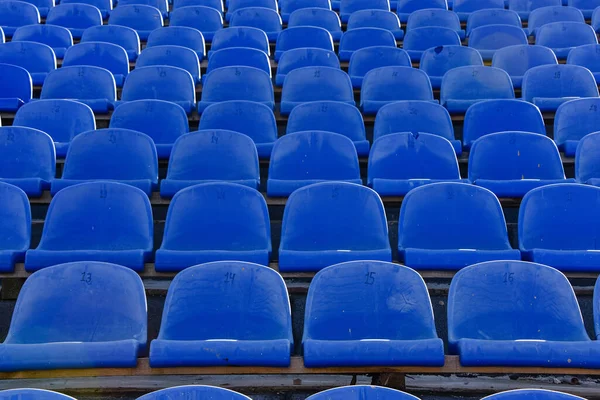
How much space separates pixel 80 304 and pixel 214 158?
755 mm

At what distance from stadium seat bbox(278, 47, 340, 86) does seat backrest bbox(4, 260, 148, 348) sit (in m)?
1.58

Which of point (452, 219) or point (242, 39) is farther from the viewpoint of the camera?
point (242, 39)

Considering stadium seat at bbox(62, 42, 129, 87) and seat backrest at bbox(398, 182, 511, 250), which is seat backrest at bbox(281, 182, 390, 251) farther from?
stadium seat at bbox(62, 42, 129, 87)

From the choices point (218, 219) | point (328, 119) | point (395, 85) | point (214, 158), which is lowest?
point (218, 219)

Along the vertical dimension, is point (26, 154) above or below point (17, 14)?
below

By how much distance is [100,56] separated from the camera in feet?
9.53

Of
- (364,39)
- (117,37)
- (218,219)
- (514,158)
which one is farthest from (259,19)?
(218,219)

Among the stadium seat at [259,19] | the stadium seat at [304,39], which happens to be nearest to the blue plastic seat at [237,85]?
the stadium seat at [304,39]

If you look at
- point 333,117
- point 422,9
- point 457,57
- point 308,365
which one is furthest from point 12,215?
point 422,9

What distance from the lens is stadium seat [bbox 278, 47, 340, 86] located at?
2.88 meters

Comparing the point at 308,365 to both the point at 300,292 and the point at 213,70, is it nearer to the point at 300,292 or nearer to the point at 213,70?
the point at 300,292

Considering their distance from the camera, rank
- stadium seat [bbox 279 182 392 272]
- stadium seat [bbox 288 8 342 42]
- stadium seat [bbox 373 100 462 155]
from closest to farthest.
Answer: stadium seat [bbox 279 182 392 272]
stadium seat [bbox 373 100 462 155]
stadium seat [bbox 288 8 342 42]

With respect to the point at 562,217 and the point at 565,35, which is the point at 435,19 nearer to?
the point at 565,35

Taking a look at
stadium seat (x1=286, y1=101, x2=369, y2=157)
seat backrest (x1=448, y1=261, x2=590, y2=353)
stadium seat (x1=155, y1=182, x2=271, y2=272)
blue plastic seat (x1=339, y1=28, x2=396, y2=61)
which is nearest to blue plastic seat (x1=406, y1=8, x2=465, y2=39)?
blue plastic seat (x1=339, y1=28, x2=396, y2=61)
